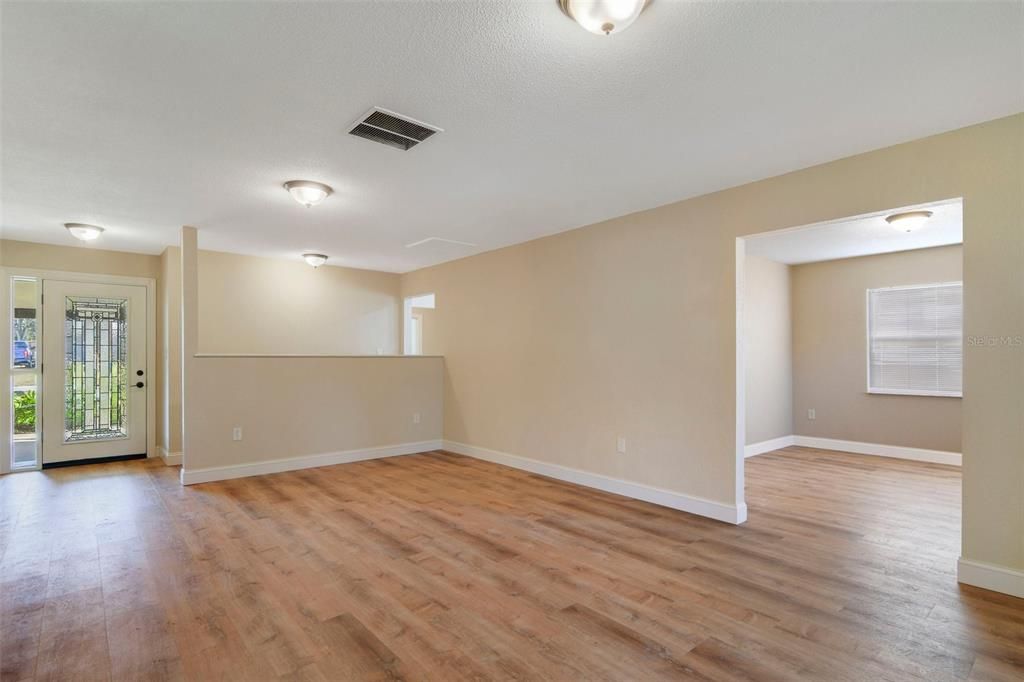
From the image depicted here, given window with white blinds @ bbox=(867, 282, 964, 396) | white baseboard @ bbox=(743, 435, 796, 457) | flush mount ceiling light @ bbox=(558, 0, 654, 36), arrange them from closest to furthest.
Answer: flush mount ceiling light @ bbox=(558, 0, 654, 36) < window with white blinds @ bbox=(867, 282, 964, 396) < white baseboard @ bbox=(743, 435, 796, 457)

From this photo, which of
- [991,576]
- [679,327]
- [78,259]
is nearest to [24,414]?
[78,259]

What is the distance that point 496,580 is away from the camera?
2.82m

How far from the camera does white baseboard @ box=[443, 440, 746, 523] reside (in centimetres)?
384

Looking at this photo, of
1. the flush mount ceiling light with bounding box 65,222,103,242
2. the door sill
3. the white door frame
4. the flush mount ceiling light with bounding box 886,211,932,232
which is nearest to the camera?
the flush mount ceiling light with bounding box 886,211,932,232

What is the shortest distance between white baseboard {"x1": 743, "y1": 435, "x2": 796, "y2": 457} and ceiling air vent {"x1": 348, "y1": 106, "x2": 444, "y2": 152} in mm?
5282

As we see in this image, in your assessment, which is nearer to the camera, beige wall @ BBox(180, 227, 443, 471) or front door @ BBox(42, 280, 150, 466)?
beige wall @ BBox(180, 227, 443, 471)

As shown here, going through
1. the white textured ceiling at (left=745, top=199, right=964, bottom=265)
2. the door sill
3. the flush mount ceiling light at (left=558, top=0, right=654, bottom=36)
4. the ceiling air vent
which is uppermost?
the ceiling air vent

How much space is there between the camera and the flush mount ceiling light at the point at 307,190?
378cm

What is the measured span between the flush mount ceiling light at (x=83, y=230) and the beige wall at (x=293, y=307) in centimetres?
116

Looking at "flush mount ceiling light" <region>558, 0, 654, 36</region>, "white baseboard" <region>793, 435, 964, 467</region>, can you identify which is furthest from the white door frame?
"white baseboard" <region>793, 435, 964, 467</region>

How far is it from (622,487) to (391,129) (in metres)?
3.50

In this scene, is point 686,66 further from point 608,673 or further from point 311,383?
point 311,383

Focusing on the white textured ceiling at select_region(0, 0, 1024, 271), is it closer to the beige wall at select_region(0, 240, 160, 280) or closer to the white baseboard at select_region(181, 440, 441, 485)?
the beige wall at select_region(0, 240, 160, 280)

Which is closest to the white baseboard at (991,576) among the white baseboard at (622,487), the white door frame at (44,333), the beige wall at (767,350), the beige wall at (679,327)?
the beige wall at (679,327)
